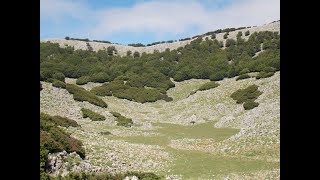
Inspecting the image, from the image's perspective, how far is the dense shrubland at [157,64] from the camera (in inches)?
2758

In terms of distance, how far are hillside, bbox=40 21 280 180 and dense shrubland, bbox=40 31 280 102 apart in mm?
231

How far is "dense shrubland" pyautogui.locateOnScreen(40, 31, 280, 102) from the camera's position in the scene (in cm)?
7006

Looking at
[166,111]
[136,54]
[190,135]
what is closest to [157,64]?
[136,54]

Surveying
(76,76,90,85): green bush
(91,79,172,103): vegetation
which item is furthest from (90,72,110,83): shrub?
(91,79,172,103): vegetation

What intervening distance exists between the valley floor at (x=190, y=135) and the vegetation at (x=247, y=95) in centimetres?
78

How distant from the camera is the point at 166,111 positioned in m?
59.1

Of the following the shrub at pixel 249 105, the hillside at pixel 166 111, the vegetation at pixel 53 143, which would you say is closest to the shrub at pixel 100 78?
the hillside at pixel 166 111

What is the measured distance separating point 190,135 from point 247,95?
54.1ft

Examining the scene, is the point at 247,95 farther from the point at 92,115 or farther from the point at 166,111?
the point at 92,115

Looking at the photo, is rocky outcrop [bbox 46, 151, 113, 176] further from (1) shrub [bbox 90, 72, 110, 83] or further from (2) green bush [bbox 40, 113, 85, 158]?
(1) shrub [bbox 90, 72, 110, 83]

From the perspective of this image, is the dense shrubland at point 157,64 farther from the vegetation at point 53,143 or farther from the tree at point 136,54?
the vegetation at point 53,143
